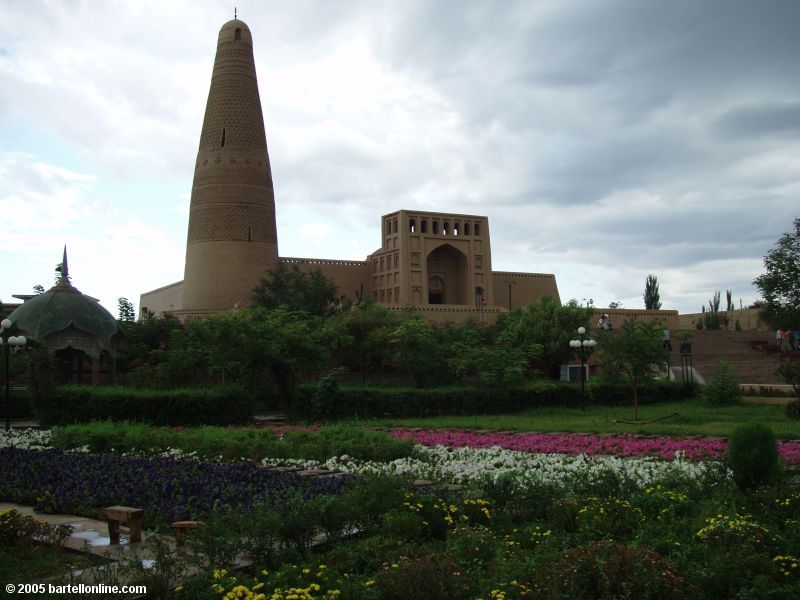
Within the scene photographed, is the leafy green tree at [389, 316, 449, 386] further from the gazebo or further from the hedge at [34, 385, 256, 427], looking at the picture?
the hedge at [34, 385, 256, 427]

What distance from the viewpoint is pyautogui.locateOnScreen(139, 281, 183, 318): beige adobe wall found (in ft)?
107

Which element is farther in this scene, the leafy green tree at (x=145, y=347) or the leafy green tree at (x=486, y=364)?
the leafy green tree at (x=145, y=347)

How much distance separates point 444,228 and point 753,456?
1150 inches

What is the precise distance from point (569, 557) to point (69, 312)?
15918 millimetres

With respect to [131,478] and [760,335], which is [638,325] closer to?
[131,478]

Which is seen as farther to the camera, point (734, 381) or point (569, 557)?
point (734, 381)

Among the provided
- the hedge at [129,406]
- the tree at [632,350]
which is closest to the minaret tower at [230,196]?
the hedge at [129,406]

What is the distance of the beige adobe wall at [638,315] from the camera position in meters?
34.6

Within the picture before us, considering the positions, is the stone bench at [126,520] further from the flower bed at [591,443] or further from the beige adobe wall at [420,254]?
the beige adobe wall at [420,254]

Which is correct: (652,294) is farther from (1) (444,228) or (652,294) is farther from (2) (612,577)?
(2) (612,577)

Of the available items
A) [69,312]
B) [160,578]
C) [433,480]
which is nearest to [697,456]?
[433,480]

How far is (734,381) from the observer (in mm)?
18625

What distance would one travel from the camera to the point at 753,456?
669cm

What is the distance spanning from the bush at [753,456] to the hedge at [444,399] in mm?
10788
